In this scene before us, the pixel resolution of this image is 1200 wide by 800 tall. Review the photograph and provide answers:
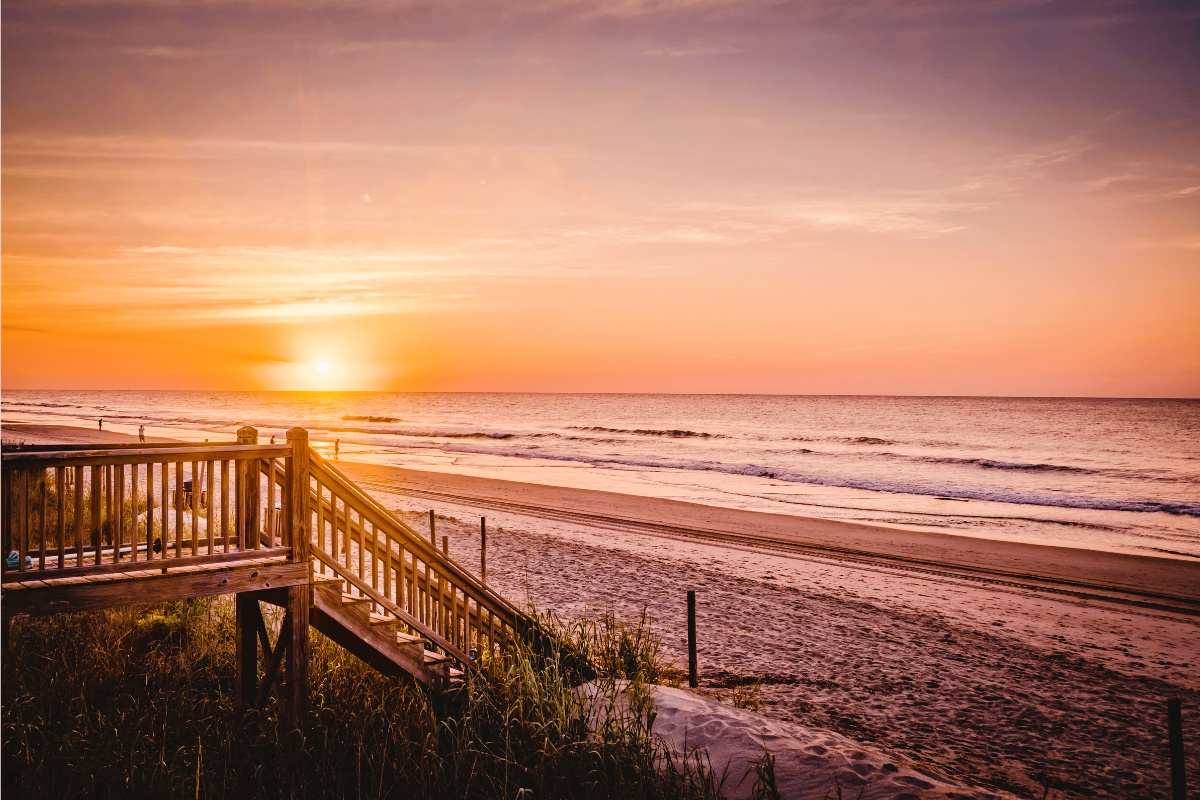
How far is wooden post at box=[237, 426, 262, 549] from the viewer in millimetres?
6496

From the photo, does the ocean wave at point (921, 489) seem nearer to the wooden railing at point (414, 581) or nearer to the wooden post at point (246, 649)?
the wooden railing at point (414, 581)

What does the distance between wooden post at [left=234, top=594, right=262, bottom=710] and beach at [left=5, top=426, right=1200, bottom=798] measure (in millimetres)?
5344

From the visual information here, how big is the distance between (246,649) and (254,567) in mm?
2129

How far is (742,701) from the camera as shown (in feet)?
27.7

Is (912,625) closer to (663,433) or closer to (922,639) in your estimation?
(922,639)

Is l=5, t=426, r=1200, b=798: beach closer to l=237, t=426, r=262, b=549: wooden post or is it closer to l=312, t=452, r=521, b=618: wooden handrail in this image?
l=312, t=452, r=521, b=618: wooden handrail

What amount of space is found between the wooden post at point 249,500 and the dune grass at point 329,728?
5.69 ft

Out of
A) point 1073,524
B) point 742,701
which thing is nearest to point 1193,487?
point 1073,524

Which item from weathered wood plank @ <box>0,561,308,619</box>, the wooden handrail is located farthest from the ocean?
weathered wood plank @ <box>0,561,308,619</box>

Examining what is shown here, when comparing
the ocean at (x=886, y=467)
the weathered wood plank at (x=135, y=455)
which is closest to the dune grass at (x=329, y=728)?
the weathered wood plank at (x=135, y=455)

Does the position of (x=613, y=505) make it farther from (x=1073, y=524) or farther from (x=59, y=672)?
(x=59, y=672)

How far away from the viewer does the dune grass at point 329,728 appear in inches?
237

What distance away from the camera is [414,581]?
8430 mm

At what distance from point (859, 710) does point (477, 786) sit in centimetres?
473
